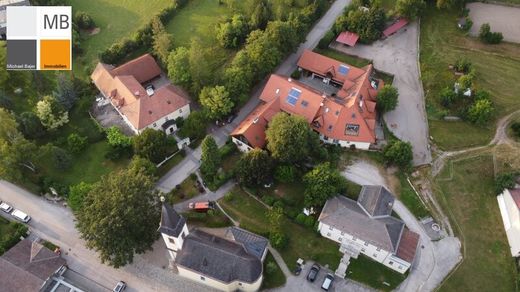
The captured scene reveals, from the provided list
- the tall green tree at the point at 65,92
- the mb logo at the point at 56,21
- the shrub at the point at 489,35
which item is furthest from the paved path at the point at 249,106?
the shrub at the point at 489,35

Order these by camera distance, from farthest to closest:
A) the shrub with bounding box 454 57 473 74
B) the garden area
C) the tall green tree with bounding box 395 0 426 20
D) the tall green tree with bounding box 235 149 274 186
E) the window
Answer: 1. the tall green tree with bounding box 395 0 426 20
2. the shrub with bounding box 454 57 473 74
3. the window
4. the tall green tree with bounding box 235 149 274 186
5. the garden area

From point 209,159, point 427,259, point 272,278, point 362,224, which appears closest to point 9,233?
point 209,159

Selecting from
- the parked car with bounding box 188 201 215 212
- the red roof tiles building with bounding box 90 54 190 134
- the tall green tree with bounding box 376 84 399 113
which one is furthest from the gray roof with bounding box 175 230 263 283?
the tall green tree with bounding box 376 84 399 113

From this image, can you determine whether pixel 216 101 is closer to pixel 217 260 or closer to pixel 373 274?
pixel 217 260

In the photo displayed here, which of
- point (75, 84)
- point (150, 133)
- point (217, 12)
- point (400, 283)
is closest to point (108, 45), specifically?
point (75, 84)

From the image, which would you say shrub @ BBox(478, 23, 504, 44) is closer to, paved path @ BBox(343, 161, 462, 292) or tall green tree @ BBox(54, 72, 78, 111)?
paved path @ BBox(343, 161, 462, 292)

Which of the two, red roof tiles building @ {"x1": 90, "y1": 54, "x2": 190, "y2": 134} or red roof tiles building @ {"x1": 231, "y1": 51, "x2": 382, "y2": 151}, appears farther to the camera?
red roof tiles building @ {"x1": 90, "y1": 54, "x2": 190, "y2": 134}

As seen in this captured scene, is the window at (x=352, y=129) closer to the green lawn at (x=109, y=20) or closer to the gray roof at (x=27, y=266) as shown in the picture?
the gray roof at (x=27, y=266)
